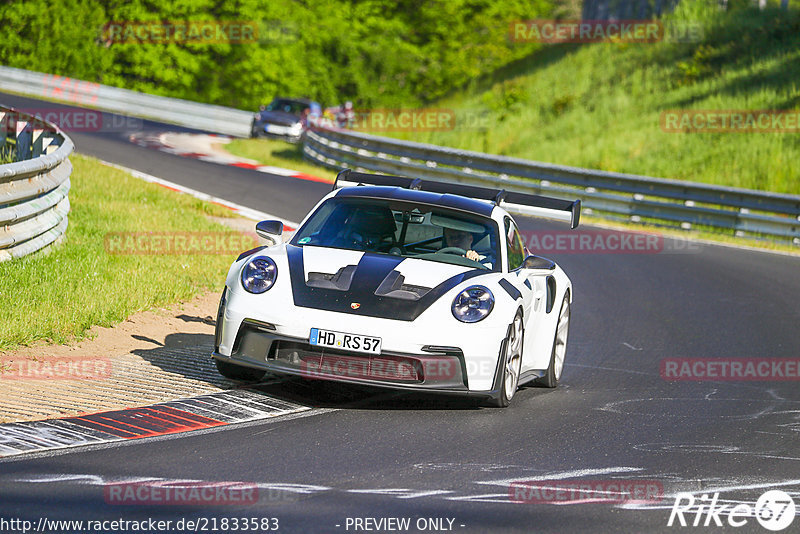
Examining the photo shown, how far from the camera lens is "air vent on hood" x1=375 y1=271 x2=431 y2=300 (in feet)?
24.8

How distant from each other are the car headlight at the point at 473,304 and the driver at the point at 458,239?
0.84 m

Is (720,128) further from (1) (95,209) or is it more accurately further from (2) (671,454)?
(2) (671,454)

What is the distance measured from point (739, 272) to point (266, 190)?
910 centimetres

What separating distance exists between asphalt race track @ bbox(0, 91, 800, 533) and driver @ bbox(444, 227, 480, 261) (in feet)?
3.68

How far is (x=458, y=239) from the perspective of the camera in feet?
28.4

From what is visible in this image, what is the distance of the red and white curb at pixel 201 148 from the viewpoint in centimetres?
2697

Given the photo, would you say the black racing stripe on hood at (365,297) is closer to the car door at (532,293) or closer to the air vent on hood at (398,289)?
the air vent on hood at (398,289)

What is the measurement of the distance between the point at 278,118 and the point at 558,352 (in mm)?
29369

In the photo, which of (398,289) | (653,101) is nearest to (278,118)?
(653,101)

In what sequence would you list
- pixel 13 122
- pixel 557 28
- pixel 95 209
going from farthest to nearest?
pixel 557 28
pixel 13 122
pixel 95 209

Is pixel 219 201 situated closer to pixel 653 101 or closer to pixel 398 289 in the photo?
pixel 398 289

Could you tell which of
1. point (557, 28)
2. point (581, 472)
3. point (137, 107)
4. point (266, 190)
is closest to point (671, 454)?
point (581, 472)

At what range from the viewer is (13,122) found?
16891mm

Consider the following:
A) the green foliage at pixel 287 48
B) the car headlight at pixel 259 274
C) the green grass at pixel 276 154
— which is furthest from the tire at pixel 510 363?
the green foliage at pixel 287 48
